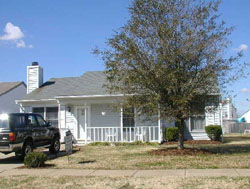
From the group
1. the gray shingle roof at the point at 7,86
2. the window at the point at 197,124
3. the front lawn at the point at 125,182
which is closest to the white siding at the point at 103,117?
the window at the point at 197,124

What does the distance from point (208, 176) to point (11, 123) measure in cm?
716

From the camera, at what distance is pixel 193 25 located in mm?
12391

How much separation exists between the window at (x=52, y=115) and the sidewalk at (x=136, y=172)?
419 inches

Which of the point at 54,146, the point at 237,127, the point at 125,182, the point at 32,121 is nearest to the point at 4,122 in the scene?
the point at 32,121

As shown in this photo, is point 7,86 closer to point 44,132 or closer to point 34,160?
point 44,132

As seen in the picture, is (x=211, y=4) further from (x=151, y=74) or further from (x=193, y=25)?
(x=151, y=74)

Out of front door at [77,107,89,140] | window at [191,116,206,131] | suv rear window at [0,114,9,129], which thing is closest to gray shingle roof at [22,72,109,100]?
front door at [77,107,89,140]

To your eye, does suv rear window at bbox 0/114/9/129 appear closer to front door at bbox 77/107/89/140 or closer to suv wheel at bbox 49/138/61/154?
suv wheel at bbox 49/138/61/154

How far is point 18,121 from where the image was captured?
11.9 m

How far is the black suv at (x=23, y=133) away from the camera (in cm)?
1124

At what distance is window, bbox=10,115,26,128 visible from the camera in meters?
11.6

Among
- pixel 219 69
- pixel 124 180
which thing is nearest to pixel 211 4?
pixel 219 69

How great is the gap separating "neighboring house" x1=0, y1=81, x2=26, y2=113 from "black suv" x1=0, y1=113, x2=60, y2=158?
15.7 m

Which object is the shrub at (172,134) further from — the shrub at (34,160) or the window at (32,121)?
the shrub at (34,160)
